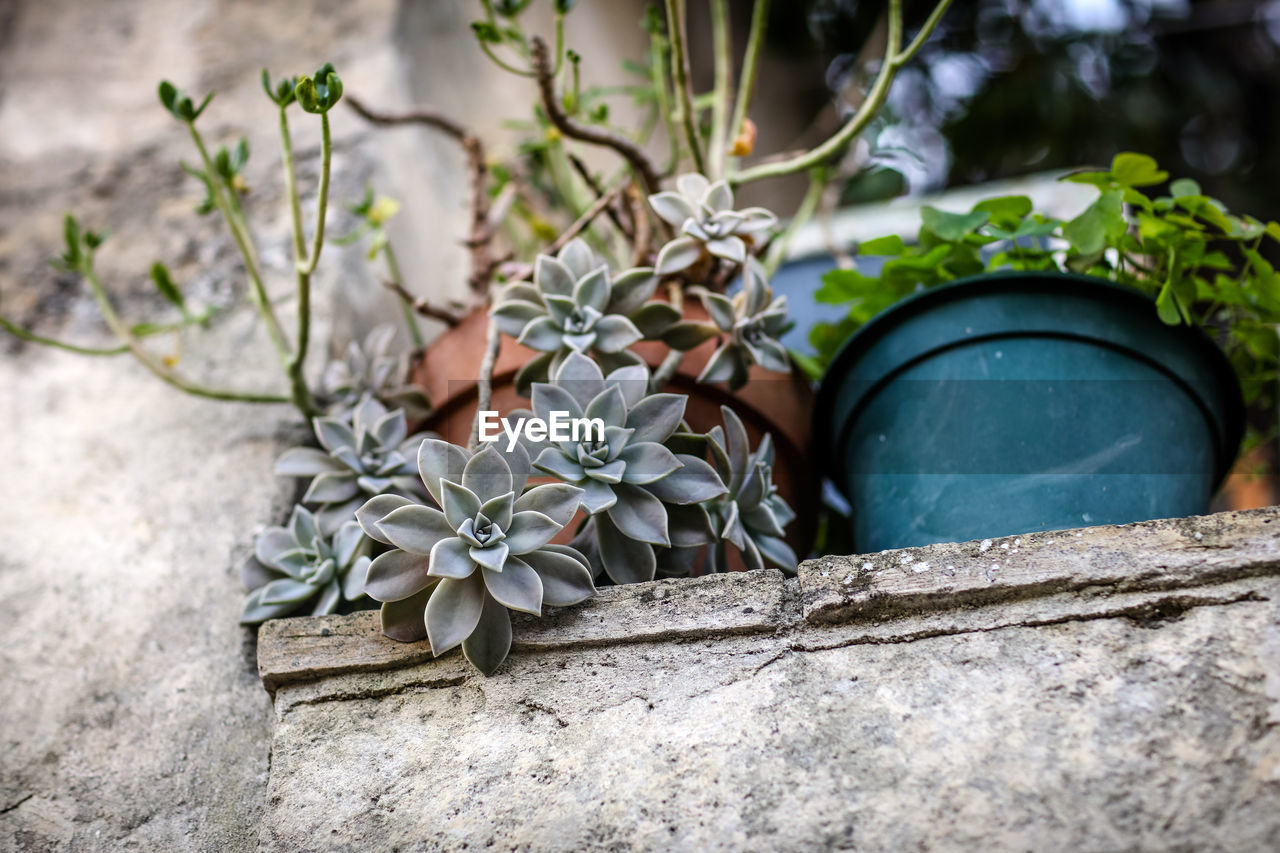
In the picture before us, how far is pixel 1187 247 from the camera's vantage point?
1046mm

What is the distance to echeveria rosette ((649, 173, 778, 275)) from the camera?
106 cm

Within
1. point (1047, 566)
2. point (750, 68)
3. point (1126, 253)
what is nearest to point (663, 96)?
point (750, 68)

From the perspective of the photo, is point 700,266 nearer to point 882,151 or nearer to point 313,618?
point 882,151

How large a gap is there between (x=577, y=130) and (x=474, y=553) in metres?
0.59

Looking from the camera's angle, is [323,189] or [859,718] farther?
[323,189]

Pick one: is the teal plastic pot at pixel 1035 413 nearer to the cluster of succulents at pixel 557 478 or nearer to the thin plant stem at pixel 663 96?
the cluster of succulents at pixel 557 478

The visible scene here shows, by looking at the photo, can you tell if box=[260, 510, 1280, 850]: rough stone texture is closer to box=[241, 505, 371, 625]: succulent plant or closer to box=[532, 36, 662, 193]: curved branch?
box=[241, 505, 371, 625]: succulent plant

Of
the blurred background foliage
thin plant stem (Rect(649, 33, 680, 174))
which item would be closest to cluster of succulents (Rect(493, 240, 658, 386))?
thin plant stem (Rect(649, 33, 680, 174))

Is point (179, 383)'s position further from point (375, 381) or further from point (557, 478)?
point (557, 478)

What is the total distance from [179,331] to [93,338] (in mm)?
142

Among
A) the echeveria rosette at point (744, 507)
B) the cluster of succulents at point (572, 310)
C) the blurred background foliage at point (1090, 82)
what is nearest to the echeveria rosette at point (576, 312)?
the cluster of succulents at point (572, 310)

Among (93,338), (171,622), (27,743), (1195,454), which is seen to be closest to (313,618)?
(171,622)

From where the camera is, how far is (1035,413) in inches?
39.0

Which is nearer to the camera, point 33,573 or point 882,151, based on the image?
point 33,573
